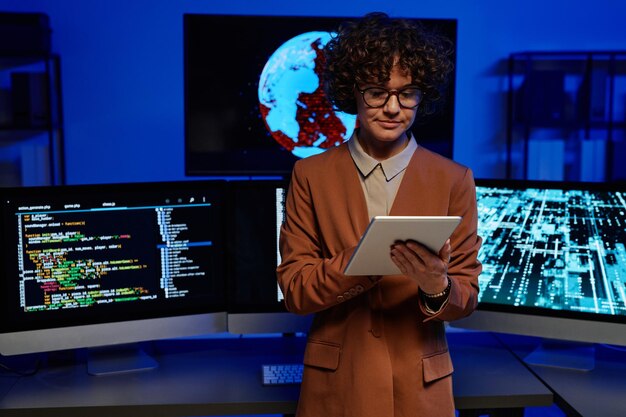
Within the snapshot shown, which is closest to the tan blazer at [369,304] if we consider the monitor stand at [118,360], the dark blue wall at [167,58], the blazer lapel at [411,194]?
the blazer lapel at [411,194]

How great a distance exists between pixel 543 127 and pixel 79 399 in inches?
108

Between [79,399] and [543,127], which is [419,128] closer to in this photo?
[543,127]

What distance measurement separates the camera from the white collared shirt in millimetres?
1514

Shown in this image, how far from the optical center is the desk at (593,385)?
175cm

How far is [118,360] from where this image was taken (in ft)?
6.76

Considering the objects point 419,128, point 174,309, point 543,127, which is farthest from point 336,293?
point 543,127

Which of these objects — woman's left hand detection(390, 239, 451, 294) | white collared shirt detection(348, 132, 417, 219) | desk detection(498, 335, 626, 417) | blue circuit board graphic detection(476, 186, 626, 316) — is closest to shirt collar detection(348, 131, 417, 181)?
white collared shirt detection(348, 132, 417, 219)

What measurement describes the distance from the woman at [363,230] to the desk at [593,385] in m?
0.41

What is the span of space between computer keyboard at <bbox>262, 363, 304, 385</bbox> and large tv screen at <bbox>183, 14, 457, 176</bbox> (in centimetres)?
108

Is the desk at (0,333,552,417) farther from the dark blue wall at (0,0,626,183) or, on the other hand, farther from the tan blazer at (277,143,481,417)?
the dark blue wall at (0,0,626,183)

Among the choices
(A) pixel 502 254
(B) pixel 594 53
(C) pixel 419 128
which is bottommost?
(A) pixel 502 254

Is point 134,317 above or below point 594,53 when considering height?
below

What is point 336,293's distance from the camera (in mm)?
1423

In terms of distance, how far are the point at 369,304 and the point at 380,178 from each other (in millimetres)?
258
